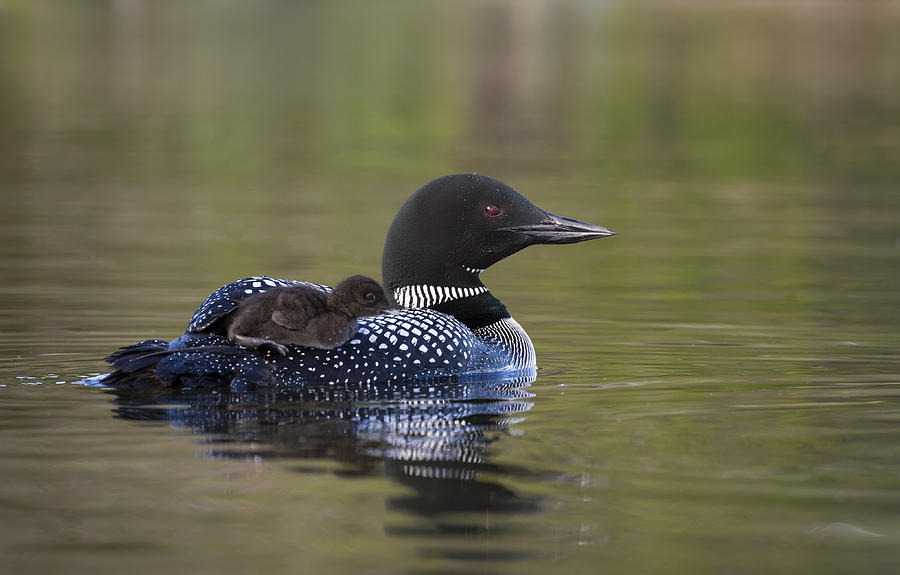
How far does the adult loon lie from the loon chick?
63mm

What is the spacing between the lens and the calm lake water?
381cm

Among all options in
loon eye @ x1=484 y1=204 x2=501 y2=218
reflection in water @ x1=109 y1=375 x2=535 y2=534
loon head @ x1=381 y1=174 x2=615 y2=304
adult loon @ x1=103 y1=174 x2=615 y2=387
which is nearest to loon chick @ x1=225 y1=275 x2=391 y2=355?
adult loon @ x1=103 y1=174 x2=615 y2=387

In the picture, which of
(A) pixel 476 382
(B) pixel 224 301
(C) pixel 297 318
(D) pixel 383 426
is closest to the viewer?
(D) pixel 383 426

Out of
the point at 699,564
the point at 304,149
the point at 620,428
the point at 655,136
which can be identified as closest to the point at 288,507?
the point at 699,564

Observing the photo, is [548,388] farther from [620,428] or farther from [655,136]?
[655,136]

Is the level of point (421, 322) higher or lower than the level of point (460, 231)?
lower

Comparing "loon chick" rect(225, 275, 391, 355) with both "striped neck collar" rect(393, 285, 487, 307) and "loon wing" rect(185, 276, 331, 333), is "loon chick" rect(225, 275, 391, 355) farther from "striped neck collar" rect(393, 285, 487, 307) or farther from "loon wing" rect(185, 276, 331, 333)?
"striped neck collar" rect(393, 285, 487, 307)

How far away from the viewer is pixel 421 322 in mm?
5840

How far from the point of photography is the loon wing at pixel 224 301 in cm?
558

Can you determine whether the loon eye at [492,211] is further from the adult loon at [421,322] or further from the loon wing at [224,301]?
the loon wing at [224,301]

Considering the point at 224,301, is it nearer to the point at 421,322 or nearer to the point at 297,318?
the point at 297,318

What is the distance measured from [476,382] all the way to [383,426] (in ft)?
3.37

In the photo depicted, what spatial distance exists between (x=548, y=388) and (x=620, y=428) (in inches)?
33.1

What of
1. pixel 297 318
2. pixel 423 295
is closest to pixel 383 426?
pixel 297 318
